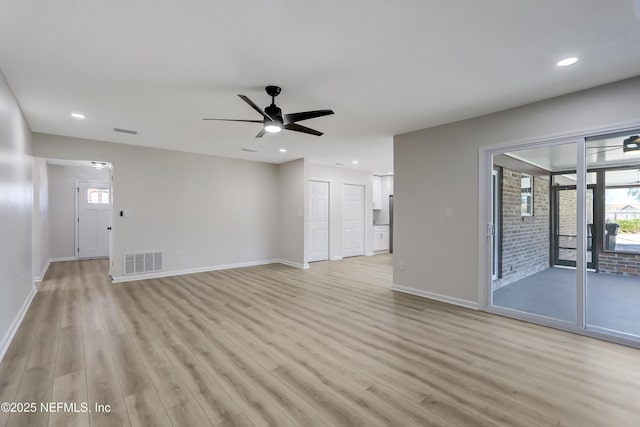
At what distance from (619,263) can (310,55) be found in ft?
12.3

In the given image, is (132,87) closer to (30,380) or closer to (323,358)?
(30,380)

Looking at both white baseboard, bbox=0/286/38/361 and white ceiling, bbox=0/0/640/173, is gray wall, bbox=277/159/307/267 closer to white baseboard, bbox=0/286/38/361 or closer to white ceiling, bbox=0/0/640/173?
white ceiling, bbox=0/0/640/173

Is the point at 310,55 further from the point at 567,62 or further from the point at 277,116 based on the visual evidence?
the point at 567,62

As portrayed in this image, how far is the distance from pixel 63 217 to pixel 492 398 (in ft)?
32.2

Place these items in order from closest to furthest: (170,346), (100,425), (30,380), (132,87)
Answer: (100,425)
(30,380)
(170,346)
(132,87)

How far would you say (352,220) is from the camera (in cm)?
841

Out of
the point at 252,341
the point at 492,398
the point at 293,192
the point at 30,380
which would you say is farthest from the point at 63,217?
the point at 492,398

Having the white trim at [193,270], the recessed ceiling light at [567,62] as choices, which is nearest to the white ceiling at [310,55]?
the recessed ceiling light at [567,62]

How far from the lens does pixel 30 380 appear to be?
7.20 ft

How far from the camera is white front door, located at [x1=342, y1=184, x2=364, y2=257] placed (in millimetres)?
8227

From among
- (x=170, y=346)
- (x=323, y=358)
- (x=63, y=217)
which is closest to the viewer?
(x=323, y=358)

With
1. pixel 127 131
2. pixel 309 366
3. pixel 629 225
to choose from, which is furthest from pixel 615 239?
pixel 127 131

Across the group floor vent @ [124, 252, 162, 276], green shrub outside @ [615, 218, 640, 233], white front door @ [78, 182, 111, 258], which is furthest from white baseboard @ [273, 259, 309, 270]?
green shrub outside @ [615, 218, 640, 233]

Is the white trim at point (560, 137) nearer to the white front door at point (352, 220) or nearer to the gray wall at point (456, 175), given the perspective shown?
the gray wall at point (456, 175)
